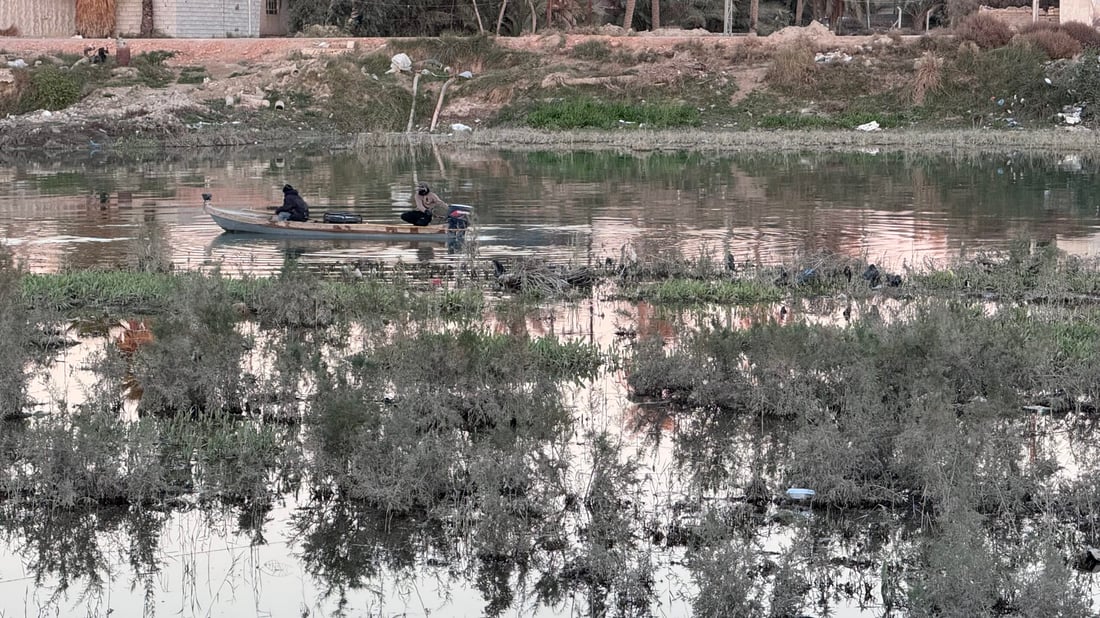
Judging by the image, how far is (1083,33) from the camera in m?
49.9

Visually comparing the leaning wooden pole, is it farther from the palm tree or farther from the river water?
the river water

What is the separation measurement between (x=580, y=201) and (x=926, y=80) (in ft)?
80.2

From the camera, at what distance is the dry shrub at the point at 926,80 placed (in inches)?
1891

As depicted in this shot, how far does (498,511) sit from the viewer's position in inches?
333

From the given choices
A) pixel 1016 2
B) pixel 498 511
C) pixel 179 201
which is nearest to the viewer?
pixel 498 511

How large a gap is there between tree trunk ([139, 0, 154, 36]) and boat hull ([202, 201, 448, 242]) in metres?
37.5

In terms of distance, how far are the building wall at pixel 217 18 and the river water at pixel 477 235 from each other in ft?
55.4

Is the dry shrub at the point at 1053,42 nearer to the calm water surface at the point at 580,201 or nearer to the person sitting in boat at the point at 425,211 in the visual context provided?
the calm water surface at the point at 580,201

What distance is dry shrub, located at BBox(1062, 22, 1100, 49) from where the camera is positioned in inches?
1940

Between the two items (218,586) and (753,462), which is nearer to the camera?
(218,586)

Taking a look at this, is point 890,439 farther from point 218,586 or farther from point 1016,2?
point 1016,2

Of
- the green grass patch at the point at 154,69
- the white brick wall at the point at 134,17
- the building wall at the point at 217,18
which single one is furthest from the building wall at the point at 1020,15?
the green grass patch at the point at 154,69

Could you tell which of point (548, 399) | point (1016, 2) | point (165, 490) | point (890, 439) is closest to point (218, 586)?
point (165, 490)

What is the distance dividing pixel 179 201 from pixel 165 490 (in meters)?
19.1
